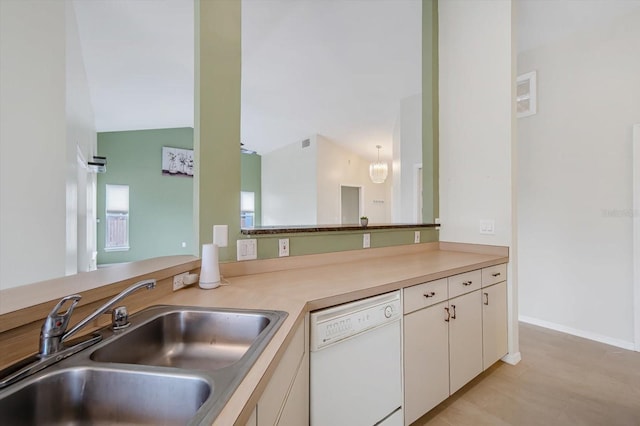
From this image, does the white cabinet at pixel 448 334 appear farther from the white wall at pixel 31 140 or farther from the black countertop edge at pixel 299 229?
the white wall at pixel 31 140

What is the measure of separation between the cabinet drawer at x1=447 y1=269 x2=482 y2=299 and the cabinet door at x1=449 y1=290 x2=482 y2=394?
35 millimetres

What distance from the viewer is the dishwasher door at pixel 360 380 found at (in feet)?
3.91

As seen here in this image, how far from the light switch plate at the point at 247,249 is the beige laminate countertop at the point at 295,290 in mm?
109

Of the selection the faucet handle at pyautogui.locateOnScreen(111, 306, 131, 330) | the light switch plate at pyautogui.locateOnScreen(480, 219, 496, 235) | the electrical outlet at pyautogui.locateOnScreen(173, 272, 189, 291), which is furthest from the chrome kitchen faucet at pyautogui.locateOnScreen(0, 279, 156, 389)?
the light switch plate at pyautogui.locateOnScreen(480, 219, 496, 235)

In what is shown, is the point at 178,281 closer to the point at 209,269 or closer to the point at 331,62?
the point at 209,269

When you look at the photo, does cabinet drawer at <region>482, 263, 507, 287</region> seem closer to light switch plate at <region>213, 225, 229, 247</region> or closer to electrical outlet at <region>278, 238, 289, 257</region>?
electrical outlet at <region>278, 238, 289, 257</region>

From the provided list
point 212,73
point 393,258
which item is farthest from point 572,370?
point 212,73

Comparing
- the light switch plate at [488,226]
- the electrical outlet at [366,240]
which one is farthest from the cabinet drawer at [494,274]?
the electrical outlet at [366,240]

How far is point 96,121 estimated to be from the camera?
6.71 meters

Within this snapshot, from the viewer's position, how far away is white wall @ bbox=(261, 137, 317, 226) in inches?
307

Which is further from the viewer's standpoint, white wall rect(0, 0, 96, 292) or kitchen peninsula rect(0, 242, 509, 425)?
white wall rect(0, 0, 96, 292)

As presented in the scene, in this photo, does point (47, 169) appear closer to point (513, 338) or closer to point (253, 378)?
point (253, 378)

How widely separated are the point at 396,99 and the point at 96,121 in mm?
6790

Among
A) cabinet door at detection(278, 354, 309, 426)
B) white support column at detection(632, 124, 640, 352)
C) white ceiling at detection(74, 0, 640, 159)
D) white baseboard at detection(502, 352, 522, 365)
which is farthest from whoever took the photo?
white ceiling at detection(74, 0, 640, 159)
